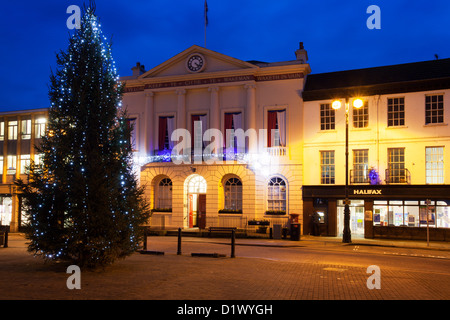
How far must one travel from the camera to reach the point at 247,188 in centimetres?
2889

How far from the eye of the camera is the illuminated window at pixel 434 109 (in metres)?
24.9

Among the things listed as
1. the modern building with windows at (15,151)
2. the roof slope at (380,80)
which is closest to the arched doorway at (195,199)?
the roof slope at (380,80)

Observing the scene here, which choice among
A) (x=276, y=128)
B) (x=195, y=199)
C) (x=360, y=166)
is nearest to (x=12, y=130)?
(x=195, y=199)

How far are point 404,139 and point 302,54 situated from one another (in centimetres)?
933

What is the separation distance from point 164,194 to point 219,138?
6.04m

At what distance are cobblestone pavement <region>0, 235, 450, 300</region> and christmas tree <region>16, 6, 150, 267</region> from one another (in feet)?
2.80

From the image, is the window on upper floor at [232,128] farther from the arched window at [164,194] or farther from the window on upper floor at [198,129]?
the arched window at [164,194]

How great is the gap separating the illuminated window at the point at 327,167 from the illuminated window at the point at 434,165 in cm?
554

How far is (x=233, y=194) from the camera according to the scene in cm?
3000

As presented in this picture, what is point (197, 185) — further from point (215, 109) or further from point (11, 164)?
point (11, 164)

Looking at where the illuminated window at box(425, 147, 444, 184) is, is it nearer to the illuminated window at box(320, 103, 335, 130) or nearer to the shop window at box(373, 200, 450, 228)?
the shop window at box(373, 200, 450, 228)

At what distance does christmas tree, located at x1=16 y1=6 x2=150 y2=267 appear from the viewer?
11.3 meters

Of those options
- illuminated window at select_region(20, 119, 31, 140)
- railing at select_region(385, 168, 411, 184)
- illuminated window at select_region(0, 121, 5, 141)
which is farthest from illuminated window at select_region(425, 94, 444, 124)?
illuminated window at select_region(0, 121, 5, 141)
